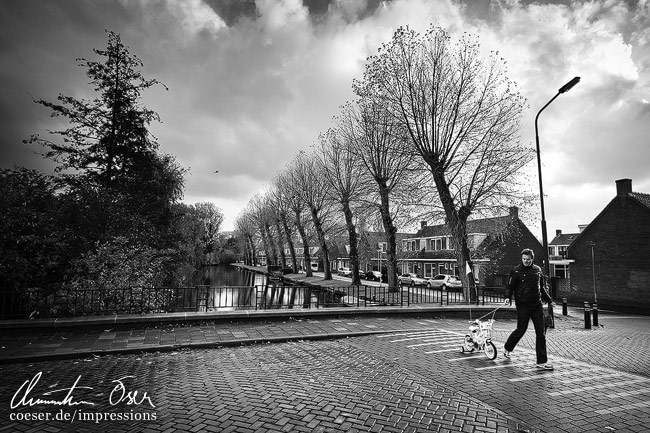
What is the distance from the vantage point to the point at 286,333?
968cm

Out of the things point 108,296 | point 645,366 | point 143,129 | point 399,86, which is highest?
point 399,86

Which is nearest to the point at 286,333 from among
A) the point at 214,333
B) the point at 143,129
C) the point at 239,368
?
the point at 214,333

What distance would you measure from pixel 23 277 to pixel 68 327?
2.77 metres

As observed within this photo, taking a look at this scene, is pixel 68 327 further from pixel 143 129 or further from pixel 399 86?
pixel 399 86

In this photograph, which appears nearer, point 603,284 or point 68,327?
point 68,327

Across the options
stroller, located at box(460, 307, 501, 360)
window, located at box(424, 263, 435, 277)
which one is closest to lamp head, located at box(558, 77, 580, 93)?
stroller, located at box(460, 307, 501, 360)

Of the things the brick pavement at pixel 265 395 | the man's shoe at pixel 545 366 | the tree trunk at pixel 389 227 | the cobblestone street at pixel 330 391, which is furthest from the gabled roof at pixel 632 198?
the brick pavement at pixel 265 395

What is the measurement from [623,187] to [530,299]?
101ft

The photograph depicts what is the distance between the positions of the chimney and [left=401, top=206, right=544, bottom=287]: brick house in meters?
8.15

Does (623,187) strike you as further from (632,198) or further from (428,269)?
(428,269)

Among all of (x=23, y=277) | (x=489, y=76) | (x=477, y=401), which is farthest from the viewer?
(x=489, y=76)

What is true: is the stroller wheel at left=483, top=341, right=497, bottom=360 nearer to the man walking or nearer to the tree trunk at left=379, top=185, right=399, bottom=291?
the man walking

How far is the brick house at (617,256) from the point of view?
2695 centimetres

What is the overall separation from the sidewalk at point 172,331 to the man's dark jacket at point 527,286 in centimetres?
428
